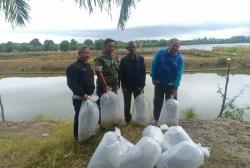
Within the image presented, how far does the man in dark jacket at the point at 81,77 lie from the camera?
4.21m

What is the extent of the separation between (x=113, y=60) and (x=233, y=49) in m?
34.6

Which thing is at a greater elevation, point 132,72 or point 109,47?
point 109,47

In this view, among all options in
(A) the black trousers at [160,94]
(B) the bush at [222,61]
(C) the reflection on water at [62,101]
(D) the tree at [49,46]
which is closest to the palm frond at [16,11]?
(A) the black trousers at [160,94]

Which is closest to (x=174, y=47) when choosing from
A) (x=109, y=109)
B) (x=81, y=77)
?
(x=109, y=109)

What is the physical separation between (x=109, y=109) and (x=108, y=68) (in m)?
0.57

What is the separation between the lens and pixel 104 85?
4.56 metres

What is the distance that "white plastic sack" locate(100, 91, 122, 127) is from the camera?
15.1 ft

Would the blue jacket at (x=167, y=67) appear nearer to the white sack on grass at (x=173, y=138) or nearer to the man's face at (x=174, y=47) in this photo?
the man's face at (x=174, y=47)

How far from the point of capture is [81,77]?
14.0 ft

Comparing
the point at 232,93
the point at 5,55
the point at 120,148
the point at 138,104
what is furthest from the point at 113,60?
the point at 5,55

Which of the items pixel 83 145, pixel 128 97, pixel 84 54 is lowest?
pixel 83 145

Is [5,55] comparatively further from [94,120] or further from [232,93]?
[94,120]

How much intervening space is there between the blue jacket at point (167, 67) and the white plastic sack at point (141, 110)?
0.39 m

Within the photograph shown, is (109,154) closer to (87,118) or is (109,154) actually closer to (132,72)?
(87,118)
